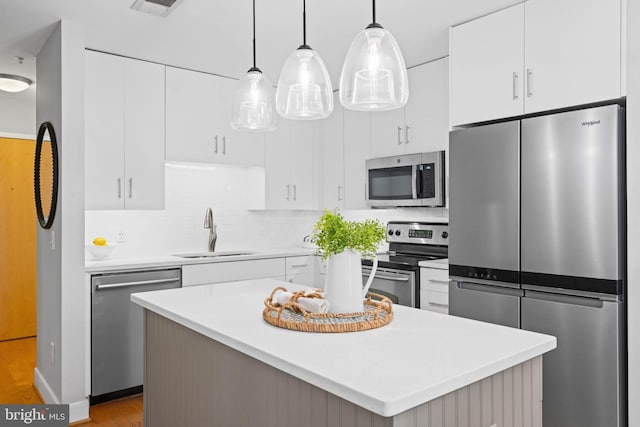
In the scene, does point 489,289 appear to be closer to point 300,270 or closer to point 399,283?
point 399,283

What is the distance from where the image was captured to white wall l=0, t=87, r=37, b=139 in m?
4.89

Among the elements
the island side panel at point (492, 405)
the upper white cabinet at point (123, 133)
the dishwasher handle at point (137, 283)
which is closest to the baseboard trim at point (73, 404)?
the dishwasher handle at point (137, 283)

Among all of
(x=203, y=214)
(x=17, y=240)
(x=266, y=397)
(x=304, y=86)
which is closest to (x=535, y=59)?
(x=304, y=86)

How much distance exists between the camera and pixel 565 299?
2.43 metres

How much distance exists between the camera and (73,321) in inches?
121

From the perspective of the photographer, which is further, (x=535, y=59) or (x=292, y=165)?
(x=292, y=165)

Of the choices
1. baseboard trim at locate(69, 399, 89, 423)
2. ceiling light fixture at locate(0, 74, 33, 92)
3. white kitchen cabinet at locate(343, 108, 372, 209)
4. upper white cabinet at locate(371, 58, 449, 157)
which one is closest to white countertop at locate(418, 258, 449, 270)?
upper white cabinet at locate(371, 58, 449, 157)

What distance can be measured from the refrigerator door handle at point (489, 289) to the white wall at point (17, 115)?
4.35m

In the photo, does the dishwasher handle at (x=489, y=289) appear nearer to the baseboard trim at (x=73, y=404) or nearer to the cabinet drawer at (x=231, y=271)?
the cabinet drawer at (x=231, y=271)

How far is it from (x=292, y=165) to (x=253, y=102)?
8.50 ft

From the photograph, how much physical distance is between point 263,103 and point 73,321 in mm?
1974

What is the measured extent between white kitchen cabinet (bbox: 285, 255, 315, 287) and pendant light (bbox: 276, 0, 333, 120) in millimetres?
2596

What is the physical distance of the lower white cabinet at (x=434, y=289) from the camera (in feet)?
10.7

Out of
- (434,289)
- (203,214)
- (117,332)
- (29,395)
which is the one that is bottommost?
(29,395)
